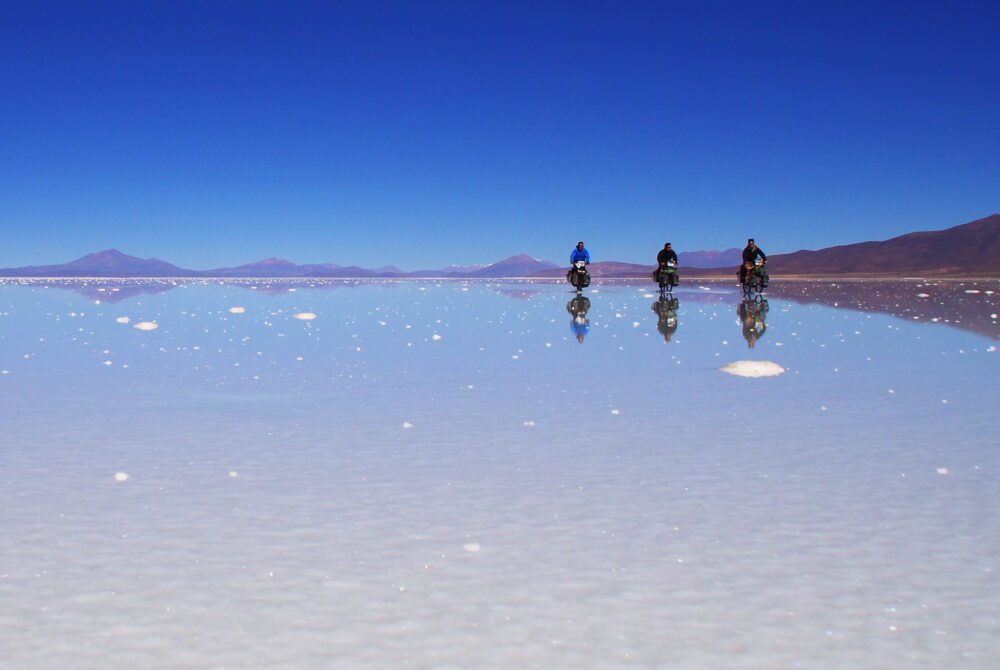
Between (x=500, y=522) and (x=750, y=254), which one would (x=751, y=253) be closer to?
(x=750, y=254)


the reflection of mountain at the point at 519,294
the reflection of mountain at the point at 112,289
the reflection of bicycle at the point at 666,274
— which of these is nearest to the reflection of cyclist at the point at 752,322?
the reflection of bicycle at the point at 666,274

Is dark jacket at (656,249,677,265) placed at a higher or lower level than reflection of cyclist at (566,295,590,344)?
higher

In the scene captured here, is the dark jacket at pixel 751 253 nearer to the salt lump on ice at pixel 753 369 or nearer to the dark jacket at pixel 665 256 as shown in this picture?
the dark jacket at pixel 665 256

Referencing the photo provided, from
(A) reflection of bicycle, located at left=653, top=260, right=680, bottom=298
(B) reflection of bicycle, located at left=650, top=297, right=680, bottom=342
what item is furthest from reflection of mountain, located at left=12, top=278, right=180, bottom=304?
(A) reflection of bicycle, located at left=653, top=260, right=680, bottom=298

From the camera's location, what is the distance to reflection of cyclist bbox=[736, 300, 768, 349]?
14273 mm

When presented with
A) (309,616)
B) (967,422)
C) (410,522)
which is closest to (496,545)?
(410,522)

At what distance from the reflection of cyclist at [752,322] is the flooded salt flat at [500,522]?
5.26 m

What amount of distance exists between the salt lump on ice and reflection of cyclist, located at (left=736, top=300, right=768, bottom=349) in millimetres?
3040

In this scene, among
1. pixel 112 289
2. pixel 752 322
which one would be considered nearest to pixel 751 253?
pixel 752 322

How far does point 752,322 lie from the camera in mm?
18312

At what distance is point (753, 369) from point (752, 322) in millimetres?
9310

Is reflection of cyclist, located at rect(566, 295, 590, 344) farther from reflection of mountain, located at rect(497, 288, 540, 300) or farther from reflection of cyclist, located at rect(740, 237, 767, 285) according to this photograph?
reflection of mountain, located at rect(497, 288, 540, 300)

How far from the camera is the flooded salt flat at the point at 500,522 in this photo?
8.87 feet

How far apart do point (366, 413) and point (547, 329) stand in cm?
973
